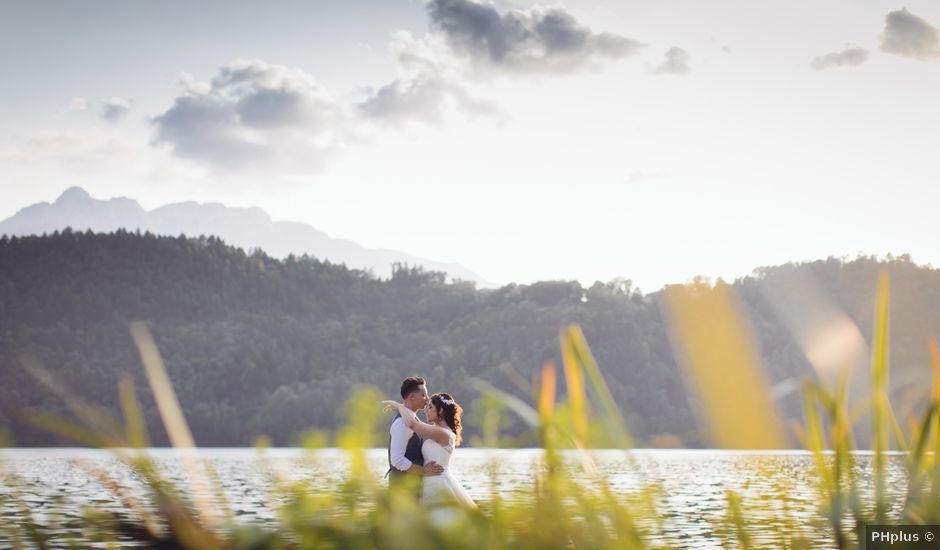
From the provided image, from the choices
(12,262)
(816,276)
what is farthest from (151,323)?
(816,276)

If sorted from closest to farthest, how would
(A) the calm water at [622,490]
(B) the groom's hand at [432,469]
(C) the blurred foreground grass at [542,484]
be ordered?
(C) the blurred foreground grass at [542,484]
(A) the calm water at [622,490]
(B) the groom's hand at [432,469]

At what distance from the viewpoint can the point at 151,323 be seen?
16038cm

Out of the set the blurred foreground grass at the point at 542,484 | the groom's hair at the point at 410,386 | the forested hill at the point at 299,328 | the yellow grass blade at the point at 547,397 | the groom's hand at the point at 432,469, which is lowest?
the groom's hand at the point at 432,469

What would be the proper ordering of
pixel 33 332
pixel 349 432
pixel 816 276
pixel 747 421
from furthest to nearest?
pixel 816 276 → pixel 33 332 → pixel 747 421 → pixel 349 432

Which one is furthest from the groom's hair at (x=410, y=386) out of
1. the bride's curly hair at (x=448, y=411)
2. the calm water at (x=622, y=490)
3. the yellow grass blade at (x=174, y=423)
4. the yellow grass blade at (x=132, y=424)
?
the yellow grass blade at (x=132, y=424)

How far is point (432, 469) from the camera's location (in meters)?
8.67

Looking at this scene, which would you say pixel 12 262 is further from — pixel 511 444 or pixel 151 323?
pixel 511 444

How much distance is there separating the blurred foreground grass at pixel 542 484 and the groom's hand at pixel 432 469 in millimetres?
5810

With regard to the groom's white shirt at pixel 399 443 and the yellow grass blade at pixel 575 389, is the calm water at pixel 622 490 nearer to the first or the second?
the yellow grass blade at pixel 575 389

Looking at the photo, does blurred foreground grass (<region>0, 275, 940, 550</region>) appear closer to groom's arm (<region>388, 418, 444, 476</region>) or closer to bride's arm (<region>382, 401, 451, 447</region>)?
bride's arm (<region>382, 401, 451, 447</region>)

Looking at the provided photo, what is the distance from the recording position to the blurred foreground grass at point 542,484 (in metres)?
1.99

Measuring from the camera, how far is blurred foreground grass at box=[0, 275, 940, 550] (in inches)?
78.2

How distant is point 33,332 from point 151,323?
55.7 ft

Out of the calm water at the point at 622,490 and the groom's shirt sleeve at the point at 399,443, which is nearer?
the calm water at the point at 622,490
